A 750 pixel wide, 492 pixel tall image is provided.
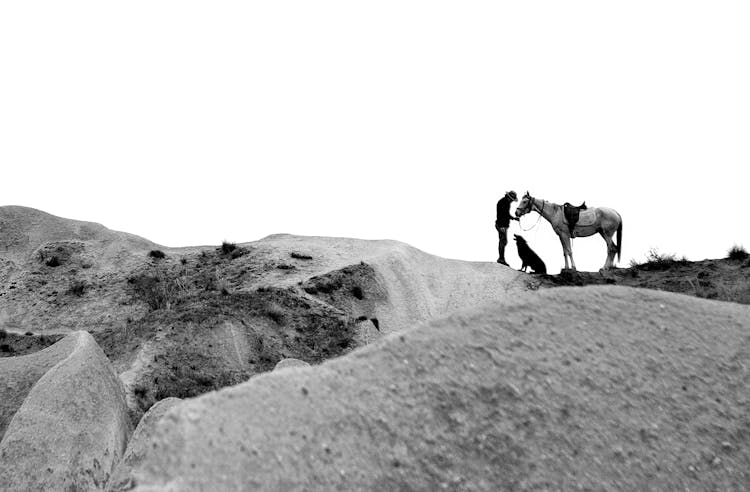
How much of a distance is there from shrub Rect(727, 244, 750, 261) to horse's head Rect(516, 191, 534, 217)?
286 inches

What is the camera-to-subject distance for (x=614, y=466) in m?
8.59

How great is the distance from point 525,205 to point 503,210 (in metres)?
0.76

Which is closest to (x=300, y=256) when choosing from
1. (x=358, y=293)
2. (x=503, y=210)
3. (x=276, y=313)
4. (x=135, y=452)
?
(x=358, y=293)

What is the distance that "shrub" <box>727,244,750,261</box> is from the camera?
123 feet

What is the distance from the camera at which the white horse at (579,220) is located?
36812 mm

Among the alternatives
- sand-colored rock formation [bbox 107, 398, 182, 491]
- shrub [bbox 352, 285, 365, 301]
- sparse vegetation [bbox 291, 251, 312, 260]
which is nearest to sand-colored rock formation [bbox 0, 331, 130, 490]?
sand-colored rock formation [bbox 107, 398, 182, 491]

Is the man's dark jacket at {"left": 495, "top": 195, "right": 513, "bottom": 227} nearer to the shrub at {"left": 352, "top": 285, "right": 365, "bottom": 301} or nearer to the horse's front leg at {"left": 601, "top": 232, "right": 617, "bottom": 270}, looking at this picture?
the horse's front leg at {"left": 601, "top": 232, "right": 617, "bottom": 270}

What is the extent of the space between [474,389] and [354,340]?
23.3 m

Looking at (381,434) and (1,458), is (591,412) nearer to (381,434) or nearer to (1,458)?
(381,434)

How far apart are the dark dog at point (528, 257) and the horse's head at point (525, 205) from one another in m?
1.07

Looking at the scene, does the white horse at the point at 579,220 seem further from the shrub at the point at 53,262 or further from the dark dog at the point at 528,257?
the shrub at the point at 53,262

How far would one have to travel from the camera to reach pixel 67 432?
19516mm

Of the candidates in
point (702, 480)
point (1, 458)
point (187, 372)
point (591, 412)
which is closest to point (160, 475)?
point (591, 412)

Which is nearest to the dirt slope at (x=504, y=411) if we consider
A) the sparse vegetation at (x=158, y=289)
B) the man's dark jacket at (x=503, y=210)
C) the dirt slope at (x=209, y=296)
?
the dirt slope at (x=209, y=296)
